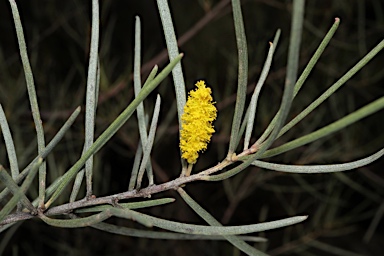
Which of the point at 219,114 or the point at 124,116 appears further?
the point at 219,114

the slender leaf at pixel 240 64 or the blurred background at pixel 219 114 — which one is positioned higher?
the blurred background at pixel 219 114

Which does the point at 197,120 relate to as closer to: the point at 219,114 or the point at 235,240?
the point at 235,240

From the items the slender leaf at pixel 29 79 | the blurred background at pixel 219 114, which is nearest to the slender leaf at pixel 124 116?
the slender leaf at pixel 29 79

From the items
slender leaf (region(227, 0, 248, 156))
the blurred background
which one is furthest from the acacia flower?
the blurred background

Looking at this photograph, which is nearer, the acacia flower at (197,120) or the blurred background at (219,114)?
the acacia flower at (197,120)

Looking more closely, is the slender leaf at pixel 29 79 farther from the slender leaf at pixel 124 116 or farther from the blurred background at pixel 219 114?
the blurred background at pixel 219 114

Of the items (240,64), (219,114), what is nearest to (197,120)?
(240,64)

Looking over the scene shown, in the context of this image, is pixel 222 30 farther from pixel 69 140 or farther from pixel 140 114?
pixel 140 114
